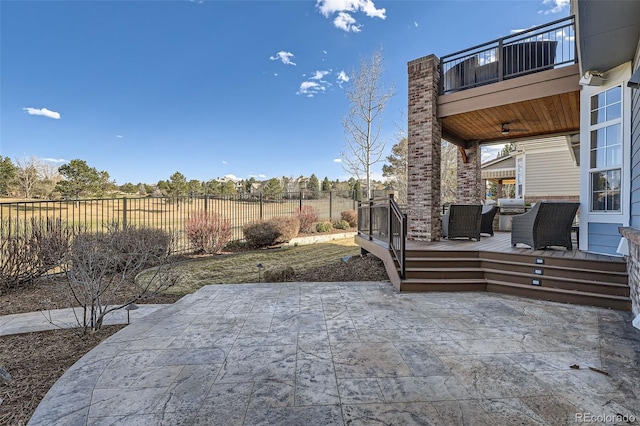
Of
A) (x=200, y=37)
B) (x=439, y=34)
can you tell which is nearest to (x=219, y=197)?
(x=200, y=37)

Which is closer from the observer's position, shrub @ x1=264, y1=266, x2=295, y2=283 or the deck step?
the deck step

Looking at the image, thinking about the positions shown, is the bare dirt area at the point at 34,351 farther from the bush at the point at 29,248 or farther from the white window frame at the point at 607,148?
the white window frame at the point at 607,148

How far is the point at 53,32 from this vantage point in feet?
29.7

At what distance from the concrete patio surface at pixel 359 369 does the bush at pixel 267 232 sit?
6624 millimetres

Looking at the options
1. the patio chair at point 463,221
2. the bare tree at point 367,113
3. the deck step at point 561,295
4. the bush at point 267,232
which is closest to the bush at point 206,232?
the bush at point 267,232

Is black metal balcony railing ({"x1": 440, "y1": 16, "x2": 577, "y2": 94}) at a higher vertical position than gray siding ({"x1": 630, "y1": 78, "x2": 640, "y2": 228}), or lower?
higher

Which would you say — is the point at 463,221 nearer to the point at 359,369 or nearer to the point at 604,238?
the point at 604,238

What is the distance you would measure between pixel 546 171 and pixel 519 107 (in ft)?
33.4

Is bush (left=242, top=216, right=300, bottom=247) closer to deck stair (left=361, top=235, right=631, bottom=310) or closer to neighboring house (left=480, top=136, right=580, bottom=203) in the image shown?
deck stair (left=361, top=235, right=631, bottom=310)

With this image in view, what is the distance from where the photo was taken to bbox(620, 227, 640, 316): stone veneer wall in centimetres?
351

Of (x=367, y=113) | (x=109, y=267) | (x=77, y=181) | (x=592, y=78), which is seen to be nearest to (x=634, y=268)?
(x=592, y=78)

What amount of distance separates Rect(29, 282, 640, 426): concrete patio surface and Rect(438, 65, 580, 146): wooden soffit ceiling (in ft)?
13.9

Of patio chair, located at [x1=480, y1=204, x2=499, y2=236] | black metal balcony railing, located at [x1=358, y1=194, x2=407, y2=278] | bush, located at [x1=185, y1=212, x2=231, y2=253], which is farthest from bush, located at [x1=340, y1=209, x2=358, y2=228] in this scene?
patio chair, located at [x1=480, y1=204, x2=499, y2=236]

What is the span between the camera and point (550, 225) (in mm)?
5438
